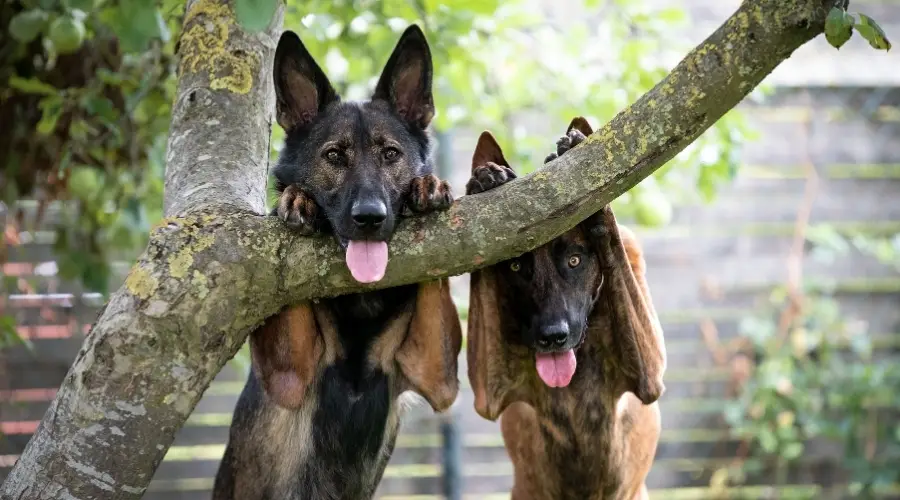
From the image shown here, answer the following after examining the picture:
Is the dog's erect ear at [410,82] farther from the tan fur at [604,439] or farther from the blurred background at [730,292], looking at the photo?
the blurred background at [730,292]

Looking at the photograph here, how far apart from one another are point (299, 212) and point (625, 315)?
148cm

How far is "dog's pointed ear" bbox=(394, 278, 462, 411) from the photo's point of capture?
3.77 metres

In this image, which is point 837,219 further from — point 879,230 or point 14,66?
point 14,66

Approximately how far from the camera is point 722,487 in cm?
775

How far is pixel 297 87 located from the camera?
3883mm

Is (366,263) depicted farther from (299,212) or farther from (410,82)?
(410,82)

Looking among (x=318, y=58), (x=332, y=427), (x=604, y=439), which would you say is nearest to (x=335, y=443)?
(x=332, y=427)

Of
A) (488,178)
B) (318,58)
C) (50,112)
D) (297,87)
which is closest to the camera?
(488,178)

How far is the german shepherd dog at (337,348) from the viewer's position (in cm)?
367

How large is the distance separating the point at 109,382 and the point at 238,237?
0.58m

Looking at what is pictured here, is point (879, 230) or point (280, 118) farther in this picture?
point (879, 230)

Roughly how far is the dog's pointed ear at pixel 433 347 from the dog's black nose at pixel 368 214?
595 millimetres

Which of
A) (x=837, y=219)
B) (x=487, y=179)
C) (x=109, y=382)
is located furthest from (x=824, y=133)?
(x=109, y=382)

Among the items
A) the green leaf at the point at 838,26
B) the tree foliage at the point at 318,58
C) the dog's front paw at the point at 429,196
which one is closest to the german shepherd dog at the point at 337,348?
the dog's front paw at the point at 429,196
